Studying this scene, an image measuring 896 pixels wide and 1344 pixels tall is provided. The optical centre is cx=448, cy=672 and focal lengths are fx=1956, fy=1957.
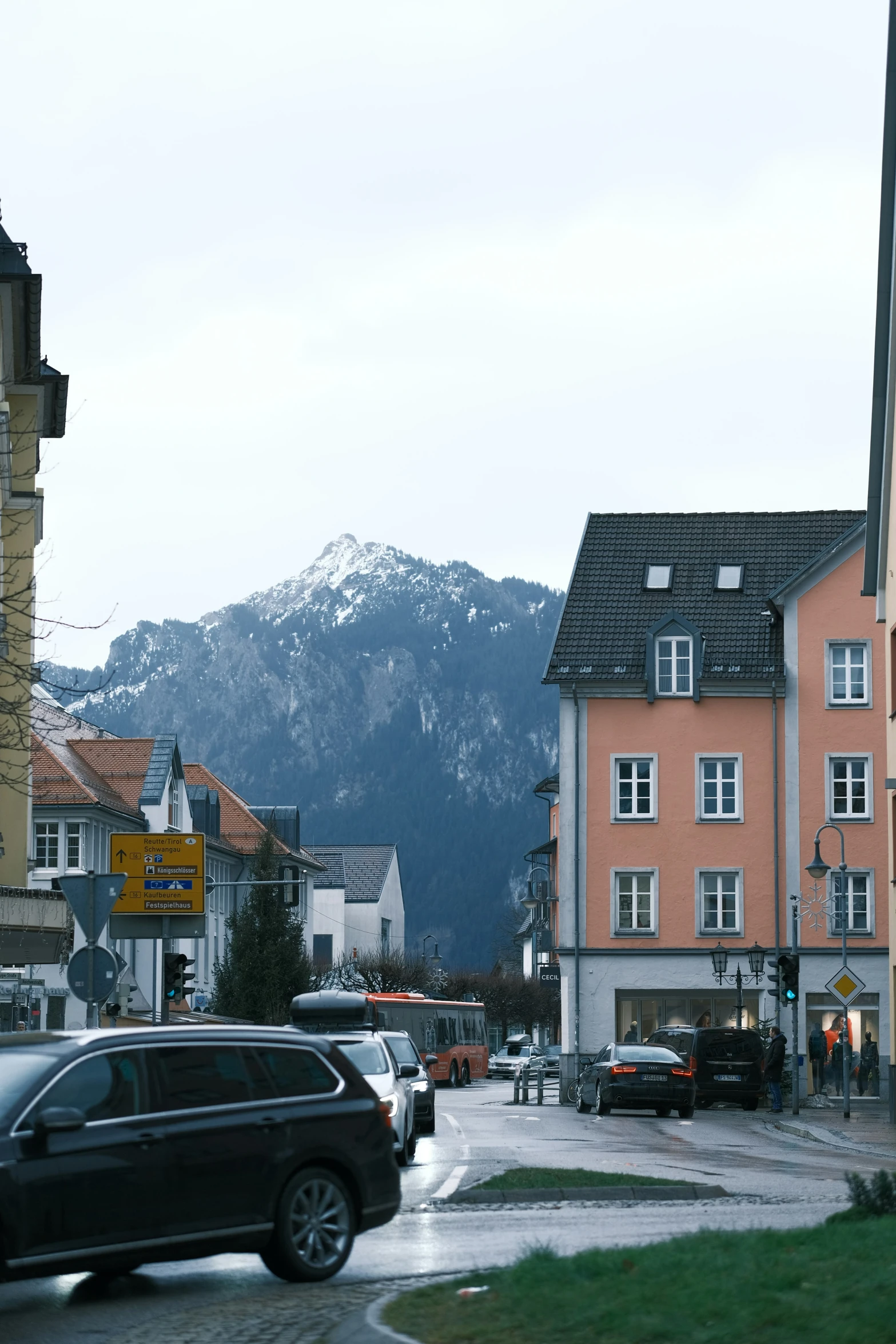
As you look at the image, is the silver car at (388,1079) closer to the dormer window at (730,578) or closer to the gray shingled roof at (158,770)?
the dormer window at (730,578)

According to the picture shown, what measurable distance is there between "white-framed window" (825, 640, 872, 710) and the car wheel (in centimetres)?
4343

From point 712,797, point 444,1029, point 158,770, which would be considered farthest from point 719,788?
point 158,770

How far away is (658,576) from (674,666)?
A: 3177 millimetres

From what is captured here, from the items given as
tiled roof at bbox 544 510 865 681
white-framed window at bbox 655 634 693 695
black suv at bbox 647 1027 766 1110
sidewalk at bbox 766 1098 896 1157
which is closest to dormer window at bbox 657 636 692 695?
white-framed window at bbox 655 634 693 695

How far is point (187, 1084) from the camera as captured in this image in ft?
37.9

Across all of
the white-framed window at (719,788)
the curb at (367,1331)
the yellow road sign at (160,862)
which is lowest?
the curb at (367,1331)

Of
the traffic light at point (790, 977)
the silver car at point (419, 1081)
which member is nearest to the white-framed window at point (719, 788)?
the traffic light at point (790, 977)

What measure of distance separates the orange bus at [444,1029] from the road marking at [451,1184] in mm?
32602

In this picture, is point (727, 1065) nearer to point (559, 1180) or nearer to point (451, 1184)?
point (451, 1184)

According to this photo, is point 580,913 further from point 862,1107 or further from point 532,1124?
point 532,1124

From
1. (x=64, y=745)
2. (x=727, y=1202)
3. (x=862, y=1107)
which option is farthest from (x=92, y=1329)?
(x=64, y=745)

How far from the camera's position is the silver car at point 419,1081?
2855 cm

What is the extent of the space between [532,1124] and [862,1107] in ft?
45.3

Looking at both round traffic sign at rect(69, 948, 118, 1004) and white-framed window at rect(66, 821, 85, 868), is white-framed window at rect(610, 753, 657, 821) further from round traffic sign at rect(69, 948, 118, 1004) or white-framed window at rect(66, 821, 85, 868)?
round traffic sign at rect(69, 948, 118, 1004)
